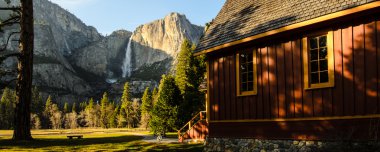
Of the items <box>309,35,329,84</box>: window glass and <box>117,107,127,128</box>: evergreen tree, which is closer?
<box>309,35,329,84</box>: window glass

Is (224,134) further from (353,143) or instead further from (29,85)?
(29,85)

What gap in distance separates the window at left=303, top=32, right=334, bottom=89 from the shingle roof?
0.77 m

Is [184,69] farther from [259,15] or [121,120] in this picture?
[121,120]

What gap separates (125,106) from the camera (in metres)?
121

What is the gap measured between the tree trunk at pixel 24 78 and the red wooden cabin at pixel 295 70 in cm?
833

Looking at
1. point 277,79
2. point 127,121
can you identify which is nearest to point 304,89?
point 277,79

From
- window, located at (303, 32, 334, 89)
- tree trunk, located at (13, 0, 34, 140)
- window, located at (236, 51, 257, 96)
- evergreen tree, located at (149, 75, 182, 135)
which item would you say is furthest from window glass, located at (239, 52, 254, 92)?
evergreen tree, located at (149, 75, 182, 135)

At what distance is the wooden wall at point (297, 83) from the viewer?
36.5 ft

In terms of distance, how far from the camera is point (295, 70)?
43.3 ft

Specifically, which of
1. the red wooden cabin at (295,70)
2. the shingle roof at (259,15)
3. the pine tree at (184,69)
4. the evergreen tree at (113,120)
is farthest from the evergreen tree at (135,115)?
the red wooden cabin at (295,70)

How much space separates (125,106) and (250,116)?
356ft

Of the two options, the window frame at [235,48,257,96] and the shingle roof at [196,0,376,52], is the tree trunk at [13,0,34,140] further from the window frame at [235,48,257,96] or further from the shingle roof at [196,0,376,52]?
the window frame at [235,48,257,96]

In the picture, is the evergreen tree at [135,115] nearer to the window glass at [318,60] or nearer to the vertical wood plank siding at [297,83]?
the vertical wood plank siding at [297,83]

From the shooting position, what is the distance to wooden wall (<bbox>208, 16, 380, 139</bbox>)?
11117mm
